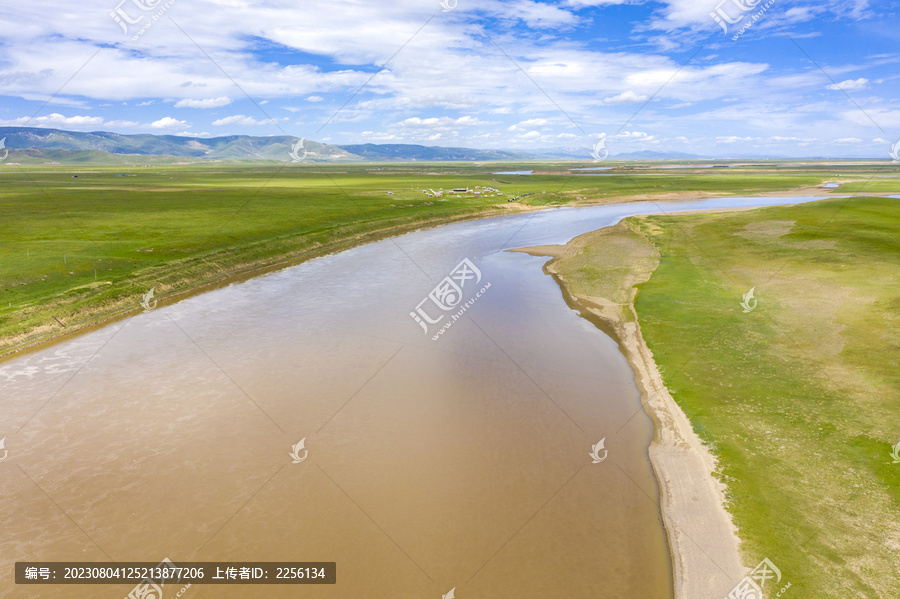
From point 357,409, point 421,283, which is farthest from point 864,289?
point 357,409

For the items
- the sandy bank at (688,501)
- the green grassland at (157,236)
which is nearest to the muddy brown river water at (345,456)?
the sandy bank at (688,501)

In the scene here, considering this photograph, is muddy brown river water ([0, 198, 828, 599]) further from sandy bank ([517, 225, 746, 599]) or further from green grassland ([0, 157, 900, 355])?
green grassland ([0, 157, 900, 355])

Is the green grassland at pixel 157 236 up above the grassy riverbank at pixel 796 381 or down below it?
above

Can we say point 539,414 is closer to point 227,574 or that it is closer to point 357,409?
point 357,409

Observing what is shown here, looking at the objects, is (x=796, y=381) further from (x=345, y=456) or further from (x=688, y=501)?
(x=345, y=456)

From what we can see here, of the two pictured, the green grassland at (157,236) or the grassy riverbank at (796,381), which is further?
the green grassland at (157,236)

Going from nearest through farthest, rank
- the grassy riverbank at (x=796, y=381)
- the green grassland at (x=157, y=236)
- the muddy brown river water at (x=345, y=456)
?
the grassy riverbank at (x=796, y=381) → the muddy brown river water at (x=345, y=456) → the green grassland at (x=157, y=236)

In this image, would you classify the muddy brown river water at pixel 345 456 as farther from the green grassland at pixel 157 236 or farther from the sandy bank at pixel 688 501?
the green grassland at pixel 157 236
